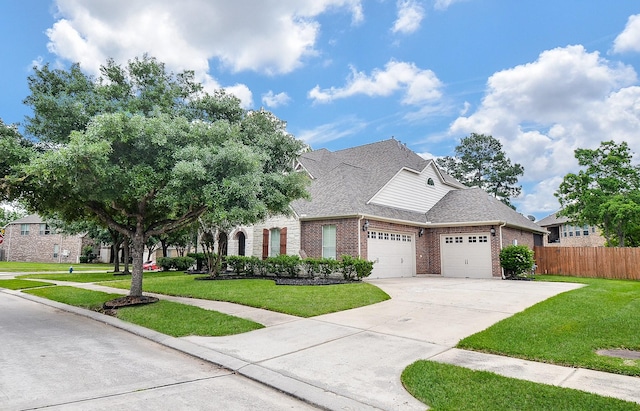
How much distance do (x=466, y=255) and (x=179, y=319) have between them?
1541 cm

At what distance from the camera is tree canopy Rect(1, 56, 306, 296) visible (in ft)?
26.2

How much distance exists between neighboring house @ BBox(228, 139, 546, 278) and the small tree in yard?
430 mm

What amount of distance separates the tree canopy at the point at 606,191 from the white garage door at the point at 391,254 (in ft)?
48.2

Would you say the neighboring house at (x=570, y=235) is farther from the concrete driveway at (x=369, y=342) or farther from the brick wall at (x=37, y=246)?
the brick wall at (x=37, y=246)

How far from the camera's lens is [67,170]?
750 cm

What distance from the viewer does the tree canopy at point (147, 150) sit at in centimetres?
800

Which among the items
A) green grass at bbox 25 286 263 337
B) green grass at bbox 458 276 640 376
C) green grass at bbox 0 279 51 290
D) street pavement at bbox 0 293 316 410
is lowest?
green grass at bbox 0 279 51 290

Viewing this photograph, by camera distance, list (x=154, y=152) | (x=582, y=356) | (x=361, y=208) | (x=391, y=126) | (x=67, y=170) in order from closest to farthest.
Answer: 1. (x=582, y=356)
2. (x=67, y=170)
3. (x=154, y=152)
4. (x=361, y=208)
5. (x=391, y=126)

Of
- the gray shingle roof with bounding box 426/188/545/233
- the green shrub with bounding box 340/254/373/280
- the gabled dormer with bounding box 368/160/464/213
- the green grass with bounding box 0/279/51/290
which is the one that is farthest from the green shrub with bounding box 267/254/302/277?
the green grass with bounding box 0/279/51/290

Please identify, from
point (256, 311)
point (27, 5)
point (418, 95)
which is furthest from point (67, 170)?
point (418, 95)

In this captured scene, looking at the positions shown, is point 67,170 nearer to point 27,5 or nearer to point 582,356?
point 27,5

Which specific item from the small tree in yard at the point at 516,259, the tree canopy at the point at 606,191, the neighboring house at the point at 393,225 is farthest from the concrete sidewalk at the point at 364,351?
the tree canopy at the point at 606,191

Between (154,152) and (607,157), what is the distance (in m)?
30.1

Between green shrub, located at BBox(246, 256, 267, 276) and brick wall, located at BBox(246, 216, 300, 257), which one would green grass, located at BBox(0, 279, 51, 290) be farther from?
brick wall, located at BBox(246, 216, 300, 257)
